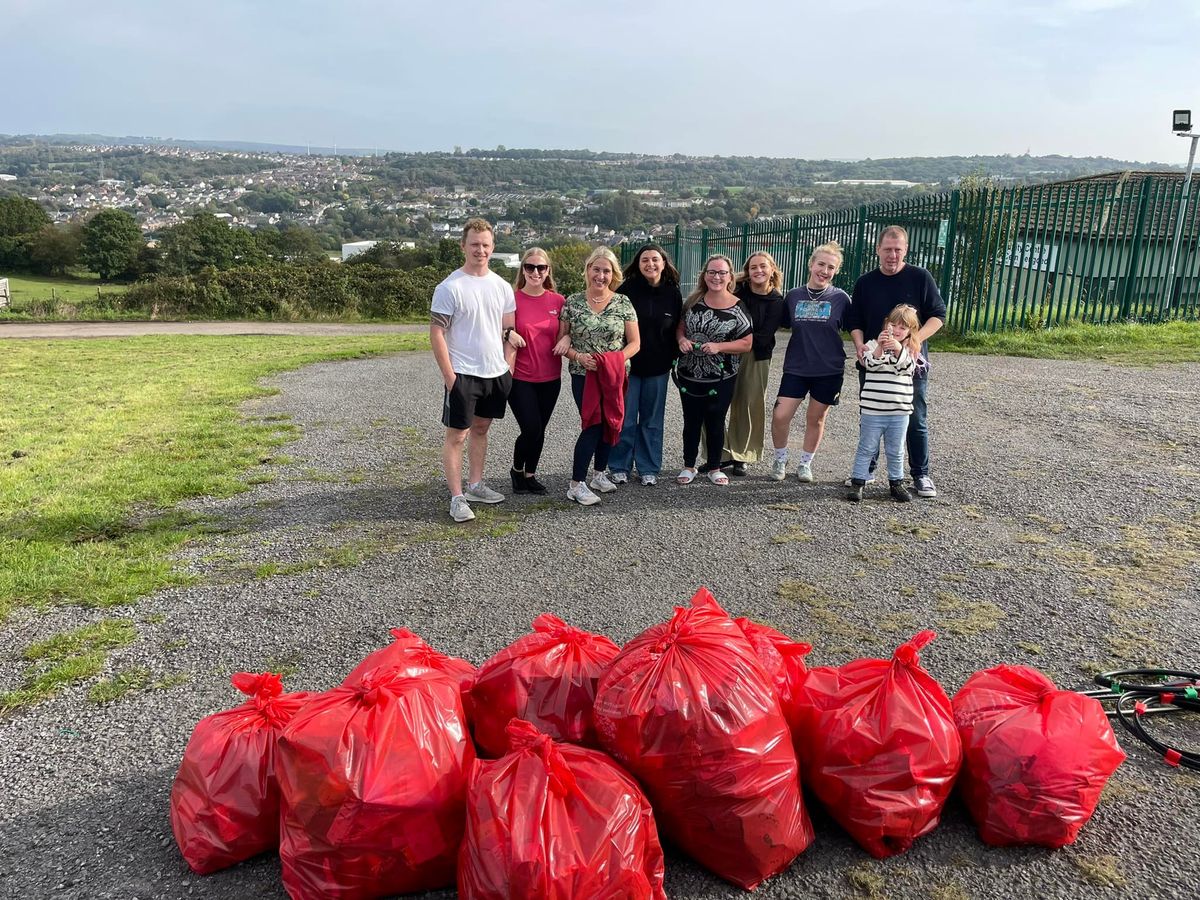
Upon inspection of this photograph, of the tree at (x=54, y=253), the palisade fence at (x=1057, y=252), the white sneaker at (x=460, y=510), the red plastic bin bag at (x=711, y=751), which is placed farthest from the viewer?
the tree at (x=54, y=253)

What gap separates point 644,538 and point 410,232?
68621mm

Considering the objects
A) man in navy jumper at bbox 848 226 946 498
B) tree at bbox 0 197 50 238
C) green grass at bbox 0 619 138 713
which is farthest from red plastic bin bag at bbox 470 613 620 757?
tree at bbox 0 197 50 238

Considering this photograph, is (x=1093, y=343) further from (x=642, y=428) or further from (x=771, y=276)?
(x=642, y=428)

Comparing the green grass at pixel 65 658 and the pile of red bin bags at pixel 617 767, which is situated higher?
the pile of red bin bags at pixel 617 767

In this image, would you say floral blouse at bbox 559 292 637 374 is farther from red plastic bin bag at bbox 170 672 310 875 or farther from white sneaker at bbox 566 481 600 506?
red plastic bin bag at bbox 170 672 310 875

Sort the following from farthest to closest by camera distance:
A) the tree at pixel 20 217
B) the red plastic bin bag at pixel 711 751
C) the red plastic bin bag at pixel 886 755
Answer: the tree at pixel 20 217, the red plastic bin bag at pixel 886 755, the red plastic bin bag at pixel 711 751

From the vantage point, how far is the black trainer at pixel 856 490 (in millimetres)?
5773

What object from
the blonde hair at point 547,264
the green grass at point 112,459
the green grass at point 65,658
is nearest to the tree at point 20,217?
the green grass at point 112,459

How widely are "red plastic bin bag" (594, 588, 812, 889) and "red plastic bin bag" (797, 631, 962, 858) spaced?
138mm

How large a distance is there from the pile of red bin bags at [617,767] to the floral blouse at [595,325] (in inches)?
126

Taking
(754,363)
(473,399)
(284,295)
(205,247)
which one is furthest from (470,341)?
(205,247)

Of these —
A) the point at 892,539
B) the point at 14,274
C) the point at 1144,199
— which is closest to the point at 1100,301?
the point at 1144,199

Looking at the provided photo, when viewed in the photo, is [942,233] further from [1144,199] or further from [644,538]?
[644,538]

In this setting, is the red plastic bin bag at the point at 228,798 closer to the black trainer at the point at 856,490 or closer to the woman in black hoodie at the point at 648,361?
the woman in black hoodie at the point at 648,361
